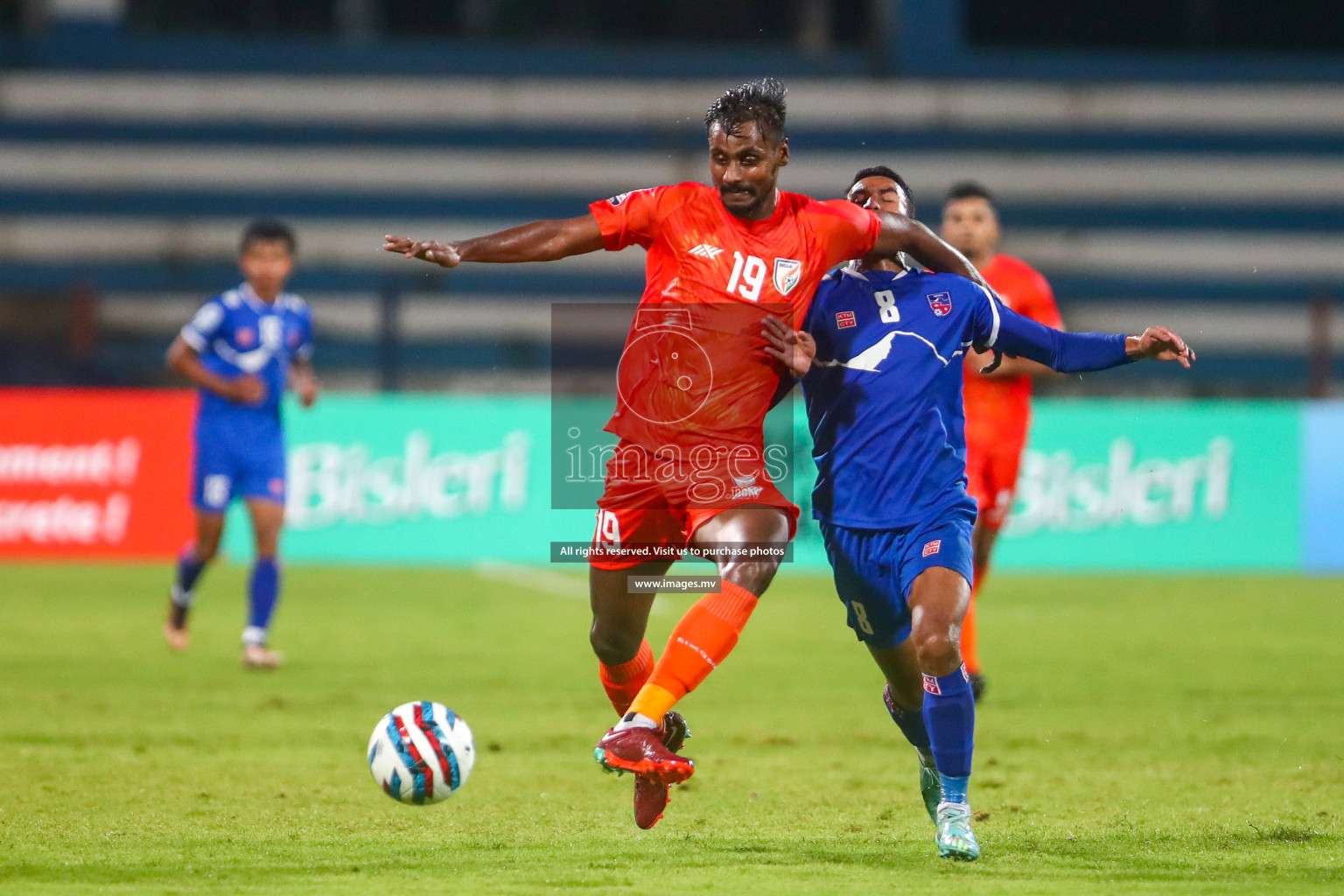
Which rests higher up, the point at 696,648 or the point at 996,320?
the point at 996,320

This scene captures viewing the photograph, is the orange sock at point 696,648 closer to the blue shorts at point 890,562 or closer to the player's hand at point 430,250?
the blue shorts at point 890,562

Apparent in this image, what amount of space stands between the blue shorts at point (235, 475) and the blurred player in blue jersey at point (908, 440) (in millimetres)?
5299

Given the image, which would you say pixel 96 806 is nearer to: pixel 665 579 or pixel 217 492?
pixel 665 579

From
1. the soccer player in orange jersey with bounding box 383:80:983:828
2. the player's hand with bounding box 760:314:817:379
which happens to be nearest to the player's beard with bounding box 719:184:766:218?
the soccer player in orange jersey with bounding box 383:80:983:828

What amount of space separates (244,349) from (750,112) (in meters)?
5.78

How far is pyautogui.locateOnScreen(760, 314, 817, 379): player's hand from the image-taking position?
511 centimetres

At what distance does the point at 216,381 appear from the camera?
10062 millimetres

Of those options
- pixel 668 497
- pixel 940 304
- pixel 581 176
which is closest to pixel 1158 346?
pixel 940 304

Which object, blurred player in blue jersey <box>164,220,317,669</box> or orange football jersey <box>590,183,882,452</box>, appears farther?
blurred player in blue jersey <box>164,220,317,669</box>

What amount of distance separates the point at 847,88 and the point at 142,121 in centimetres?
945

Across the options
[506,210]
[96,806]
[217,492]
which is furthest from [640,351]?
[506,210]

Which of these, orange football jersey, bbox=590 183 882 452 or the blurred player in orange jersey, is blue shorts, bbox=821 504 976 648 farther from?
the blurred player in orange jersey

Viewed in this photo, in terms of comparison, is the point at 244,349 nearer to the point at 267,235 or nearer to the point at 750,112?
the point at 267,235

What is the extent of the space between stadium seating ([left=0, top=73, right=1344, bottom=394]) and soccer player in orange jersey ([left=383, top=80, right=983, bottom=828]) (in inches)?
639
